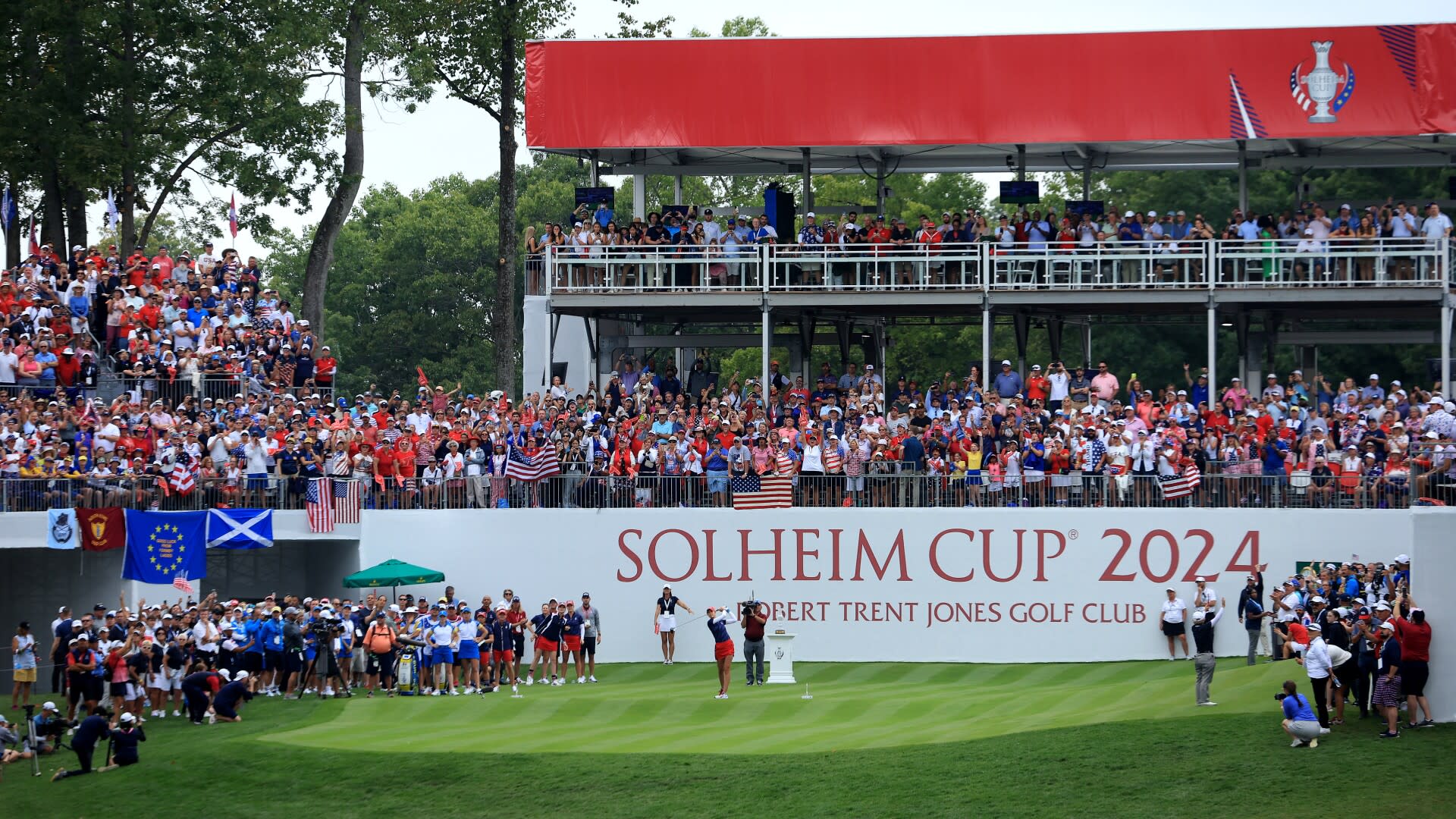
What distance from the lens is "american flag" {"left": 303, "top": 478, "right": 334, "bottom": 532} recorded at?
1310 inches

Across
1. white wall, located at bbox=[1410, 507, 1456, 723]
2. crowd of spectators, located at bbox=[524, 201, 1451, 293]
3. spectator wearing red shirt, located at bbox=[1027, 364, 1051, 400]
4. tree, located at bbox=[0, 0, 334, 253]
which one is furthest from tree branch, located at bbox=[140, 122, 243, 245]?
white wall, located at bbox=[1410, 507, 1456, 723]

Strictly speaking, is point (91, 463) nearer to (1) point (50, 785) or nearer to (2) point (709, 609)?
(1) point (50, 785)

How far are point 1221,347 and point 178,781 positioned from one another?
43676 mm

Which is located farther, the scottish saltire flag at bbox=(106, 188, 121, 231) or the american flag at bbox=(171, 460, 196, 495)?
the scottish saltire flag at bbox=(106, 188, 121, 231)

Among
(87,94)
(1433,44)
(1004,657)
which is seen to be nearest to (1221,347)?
(1433,44)

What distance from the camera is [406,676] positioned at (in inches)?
1212

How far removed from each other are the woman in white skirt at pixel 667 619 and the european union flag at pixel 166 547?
26.1ft

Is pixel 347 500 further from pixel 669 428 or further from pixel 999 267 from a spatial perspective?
pixel 999 267

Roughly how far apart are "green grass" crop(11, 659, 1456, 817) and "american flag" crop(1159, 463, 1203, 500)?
3248mm

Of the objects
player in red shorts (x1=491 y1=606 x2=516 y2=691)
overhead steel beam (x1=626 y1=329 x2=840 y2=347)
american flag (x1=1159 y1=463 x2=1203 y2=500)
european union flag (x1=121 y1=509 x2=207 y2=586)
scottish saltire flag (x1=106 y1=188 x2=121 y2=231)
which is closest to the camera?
player in red shorts (x1=491 y1=606 x2=516 y2=691)

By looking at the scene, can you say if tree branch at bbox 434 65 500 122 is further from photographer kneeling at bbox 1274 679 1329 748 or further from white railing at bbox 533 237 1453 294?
photographer kneeling at bbox 1274 679 1329 748

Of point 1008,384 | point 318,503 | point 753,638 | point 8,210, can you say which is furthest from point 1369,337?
point 8,210

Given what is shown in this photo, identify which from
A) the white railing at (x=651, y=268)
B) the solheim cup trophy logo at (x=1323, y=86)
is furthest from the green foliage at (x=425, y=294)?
the solheim cup trophy logo at (x=1323, y=86)

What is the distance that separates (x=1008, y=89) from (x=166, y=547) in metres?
18.4
